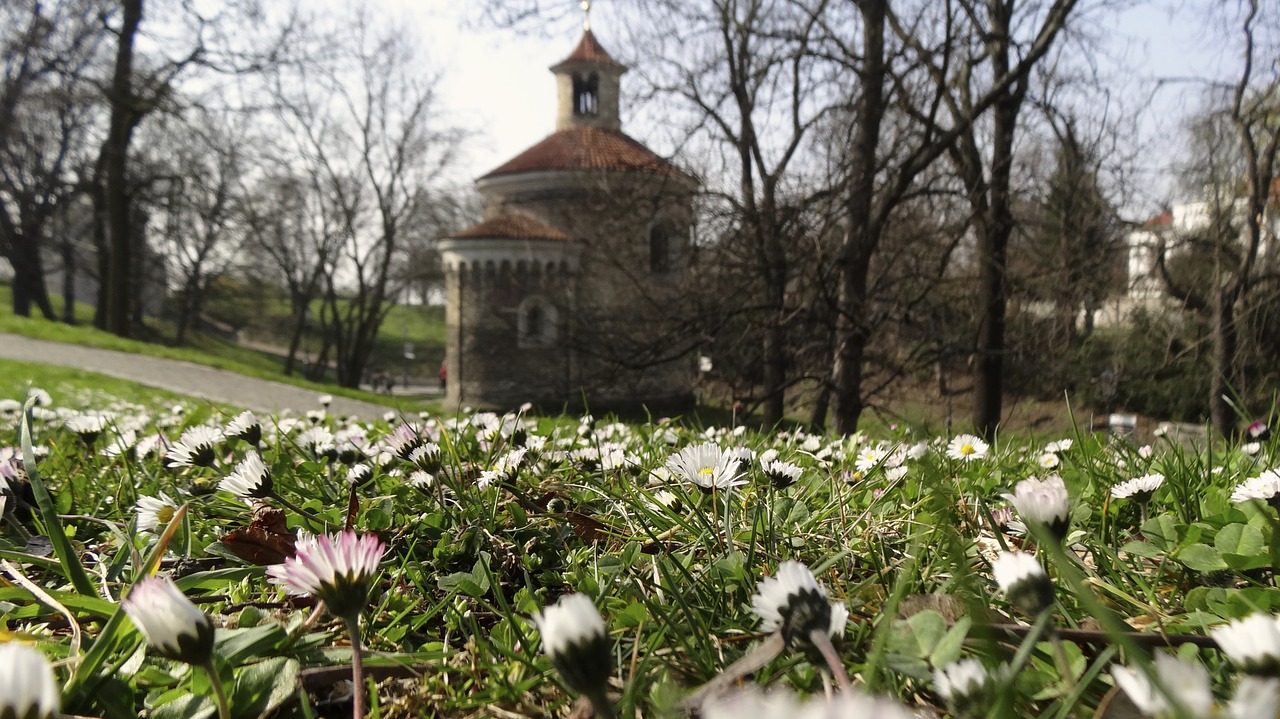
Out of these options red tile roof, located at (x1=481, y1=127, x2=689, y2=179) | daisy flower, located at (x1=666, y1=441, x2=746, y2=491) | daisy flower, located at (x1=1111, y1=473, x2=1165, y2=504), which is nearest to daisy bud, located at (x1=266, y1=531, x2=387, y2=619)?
daisy flower, located at (x1=666, y1=441, x2=746, y2=491)

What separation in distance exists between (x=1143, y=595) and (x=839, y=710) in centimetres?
104

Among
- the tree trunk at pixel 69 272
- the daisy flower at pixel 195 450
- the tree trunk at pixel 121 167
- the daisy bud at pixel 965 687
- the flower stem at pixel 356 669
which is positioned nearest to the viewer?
the daisy bud at pixel 965 687

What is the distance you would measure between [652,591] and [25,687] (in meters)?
0.76

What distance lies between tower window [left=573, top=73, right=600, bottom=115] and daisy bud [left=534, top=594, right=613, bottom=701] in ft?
116

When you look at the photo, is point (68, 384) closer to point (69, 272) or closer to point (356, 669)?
point (356, 669)

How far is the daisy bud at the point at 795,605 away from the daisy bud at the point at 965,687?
121 mm

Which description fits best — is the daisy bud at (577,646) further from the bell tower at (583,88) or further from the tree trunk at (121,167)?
the bell tower at (583,88)

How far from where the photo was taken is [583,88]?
34.4m

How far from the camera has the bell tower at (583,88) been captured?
3341 cm

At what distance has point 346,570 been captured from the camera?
841 millimetres

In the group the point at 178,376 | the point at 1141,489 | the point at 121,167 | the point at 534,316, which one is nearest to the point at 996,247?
the point at 1141,489

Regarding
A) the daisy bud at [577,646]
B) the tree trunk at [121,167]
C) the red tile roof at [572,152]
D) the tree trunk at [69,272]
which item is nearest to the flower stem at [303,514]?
the daisy bud at [577,646]

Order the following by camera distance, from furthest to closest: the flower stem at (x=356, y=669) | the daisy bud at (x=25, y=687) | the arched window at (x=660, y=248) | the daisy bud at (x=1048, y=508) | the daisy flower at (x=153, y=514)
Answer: the arched window at (x=660, y=248) < the daisy flower at (x=153, y=514) < the daisy bud at (x=1048, y=508) < the flower stem at (x=356, y=669) < the daisy bud at (x=25, y=687)

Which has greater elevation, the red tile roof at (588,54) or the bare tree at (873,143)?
the red tile roof at (588,54)
